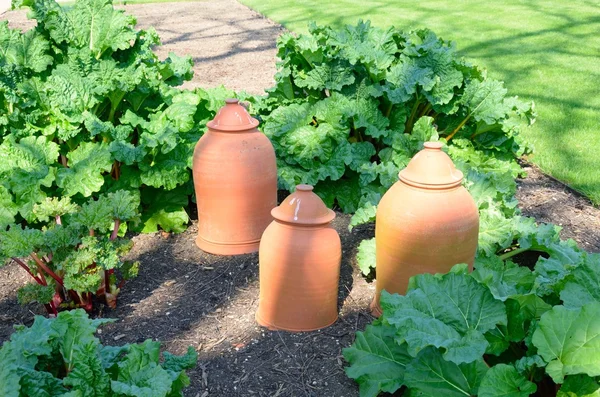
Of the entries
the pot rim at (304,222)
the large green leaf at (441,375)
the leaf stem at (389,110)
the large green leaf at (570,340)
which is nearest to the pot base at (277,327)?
the pot rim at (304,222)

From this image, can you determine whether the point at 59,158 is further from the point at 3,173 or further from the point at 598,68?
the point at 598,68

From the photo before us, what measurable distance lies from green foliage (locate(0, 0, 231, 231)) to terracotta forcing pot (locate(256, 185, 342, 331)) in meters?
1.16

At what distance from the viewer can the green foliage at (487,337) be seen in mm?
2326

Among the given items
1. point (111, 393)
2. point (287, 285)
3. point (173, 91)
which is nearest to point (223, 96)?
point (173, 91)

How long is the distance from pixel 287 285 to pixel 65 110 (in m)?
1.84

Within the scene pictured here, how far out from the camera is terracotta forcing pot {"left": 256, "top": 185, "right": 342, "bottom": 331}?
3.25 meters

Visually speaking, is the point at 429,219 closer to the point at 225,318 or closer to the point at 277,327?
the point at 277,327

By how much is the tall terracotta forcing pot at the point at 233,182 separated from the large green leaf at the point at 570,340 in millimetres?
2034

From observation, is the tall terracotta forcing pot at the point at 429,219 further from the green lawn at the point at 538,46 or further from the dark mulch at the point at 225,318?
the green lawn at the point at 538,46

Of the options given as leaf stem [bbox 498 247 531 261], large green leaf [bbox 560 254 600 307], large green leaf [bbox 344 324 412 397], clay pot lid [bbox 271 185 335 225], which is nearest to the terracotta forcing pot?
clay pot lid [bbox 271 185 335 225]

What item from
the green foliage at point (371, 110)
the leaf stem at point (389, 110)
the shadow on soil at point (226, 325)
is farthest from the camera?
the leaf stem at point (389, 110)

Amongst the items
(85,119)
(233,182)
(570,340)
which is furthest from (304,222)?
(85,119)

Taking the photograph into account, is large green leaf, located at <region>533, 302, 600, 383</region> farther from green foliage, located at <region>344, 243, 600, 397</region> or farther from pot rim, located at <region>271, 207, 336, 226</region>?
pot rim, located at <region>271, 207, 336, 226</region>

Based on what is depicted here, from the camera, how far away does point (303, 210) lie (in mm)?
3262
